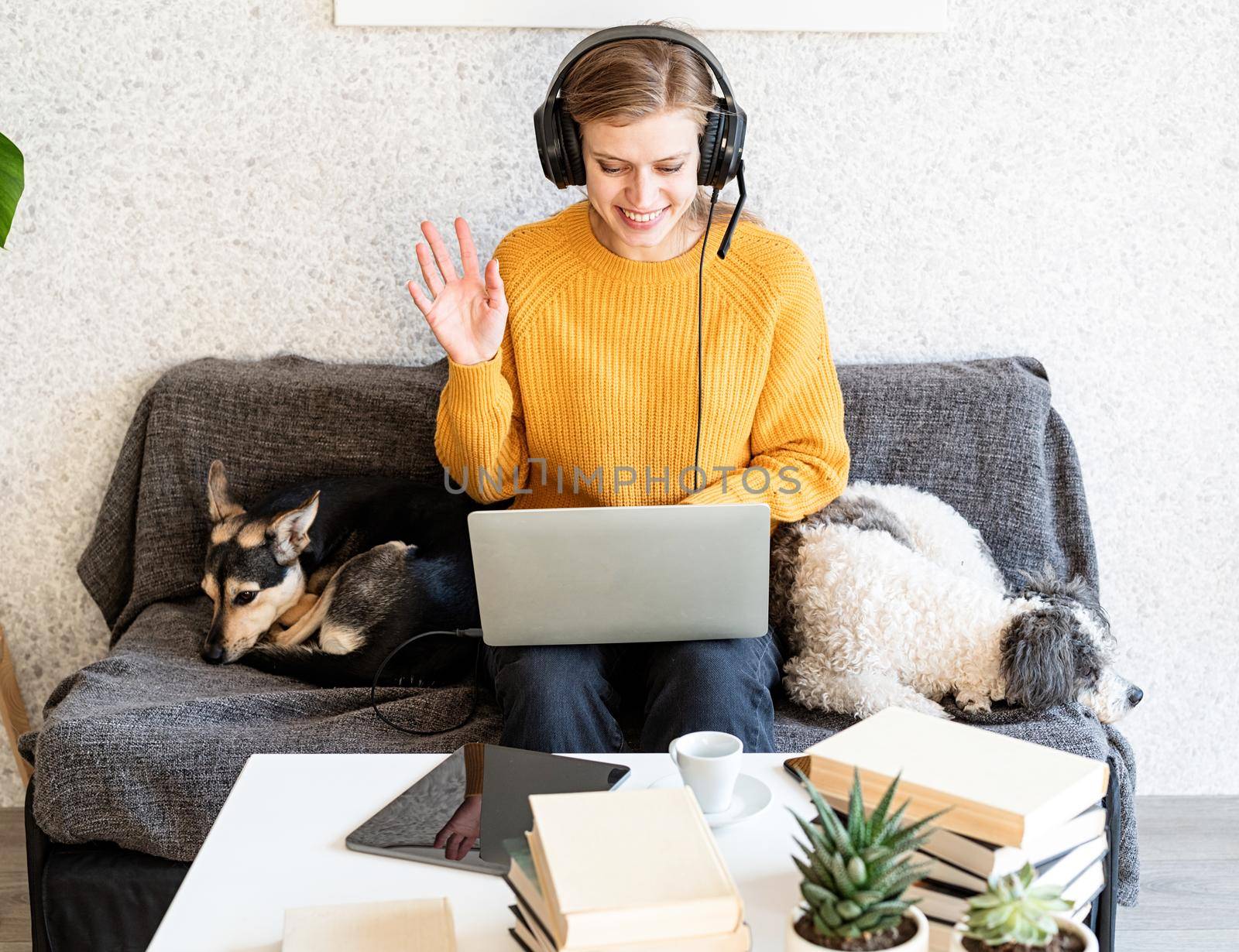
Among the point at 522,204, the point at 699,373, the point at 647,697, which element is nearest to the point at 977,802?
the point at 647,697

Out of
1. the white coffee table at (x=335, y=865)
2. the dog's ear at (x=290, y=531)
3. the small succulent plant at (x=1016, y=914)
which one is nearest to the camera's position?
the small succulent plant at (x=1016, y=914)

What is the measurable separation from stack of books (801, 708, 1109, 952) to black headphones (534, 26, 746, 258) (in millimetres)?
873

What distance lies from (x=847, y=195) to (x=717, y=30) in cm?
36

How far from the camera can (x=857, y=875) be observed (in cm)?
63

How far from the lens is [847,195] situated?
77.7 inches

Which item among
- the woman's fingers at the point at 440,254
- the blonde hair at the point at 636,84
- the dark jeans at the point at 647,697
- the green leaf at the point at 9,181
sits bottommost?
the dark jeans at the point at 647,697

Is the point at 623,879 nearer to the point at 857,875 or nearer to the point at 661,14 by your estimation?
the point at 857,875

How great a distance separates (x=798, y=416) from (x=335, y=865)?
97 centimetres

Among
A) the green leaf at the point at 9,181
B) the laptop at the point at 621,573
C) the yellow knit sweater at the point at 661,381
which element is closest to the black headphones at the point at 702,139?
the yellow knit sweater at the point at 661,381

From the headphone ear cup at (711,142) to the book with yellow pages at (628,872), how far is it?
38.2 inches

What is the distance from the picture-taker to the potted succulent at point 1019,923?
61 cm

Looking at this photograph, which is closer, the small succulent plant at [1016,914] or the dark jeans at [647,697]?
the small succulent plant at [1016,914]

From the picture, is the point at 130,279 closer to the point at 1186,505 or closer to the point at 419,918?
the point at 419,918

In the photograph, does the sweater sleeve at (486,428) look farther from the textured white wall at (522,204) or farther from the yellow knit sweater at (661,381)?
the textured white wall at (522,204)
